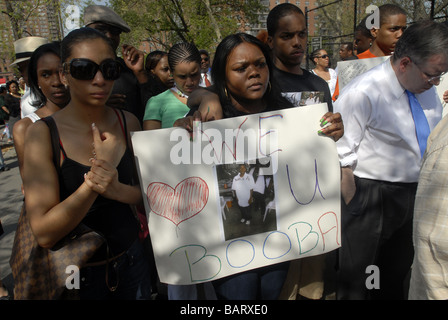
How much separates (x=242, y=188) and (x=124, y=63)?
6.10 ft

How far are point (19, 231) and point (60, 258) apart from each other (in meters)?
0.26

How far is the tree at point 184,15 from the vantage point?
65.5ft

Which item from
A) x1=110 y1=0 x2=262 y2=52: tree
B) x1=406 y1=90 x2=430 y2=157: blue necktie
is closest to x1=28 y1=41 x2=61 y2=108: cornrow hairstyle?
x1=406 y1=90 x2=430 y2=157: blue necktie

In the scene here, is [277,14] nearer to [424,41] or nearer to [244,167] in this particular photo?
[424,41]

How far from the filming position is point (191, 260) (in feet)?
5.15

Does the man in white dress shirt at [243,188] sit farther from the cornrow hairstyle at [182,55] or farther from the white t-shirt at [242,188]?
the cornrow hairstyle at [182,55]

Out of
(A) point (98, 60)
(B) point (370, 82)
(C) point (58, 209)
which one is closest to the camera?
(C) point (58, 209)

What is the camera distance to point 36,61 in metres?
1.94

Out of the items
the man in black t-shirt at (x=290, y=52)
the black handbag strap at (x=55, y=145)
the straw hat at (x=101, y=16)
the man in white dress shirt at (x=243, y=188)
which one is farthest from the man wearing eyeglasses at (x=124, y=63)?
the man in black t-shirt at (x=290, y=52)

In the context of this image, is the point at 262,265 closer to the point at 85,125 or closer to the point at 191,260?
the point at 191,260

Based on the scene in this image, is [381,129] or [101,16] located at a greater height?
[101,16]

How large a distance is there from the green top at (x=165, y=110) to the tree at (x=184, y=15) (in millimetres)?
17762

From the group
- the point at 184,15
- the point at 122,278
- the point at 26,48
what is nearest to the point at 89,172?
the point at 122,278
